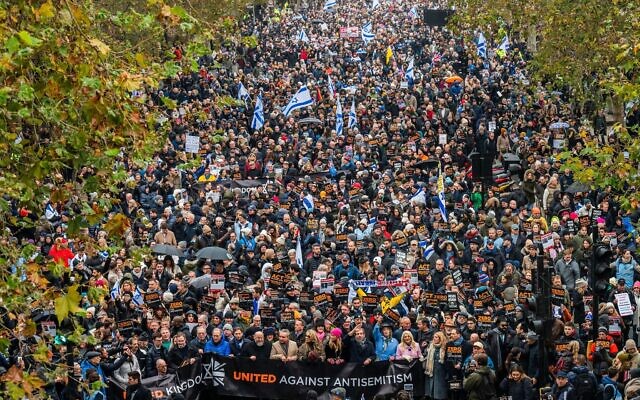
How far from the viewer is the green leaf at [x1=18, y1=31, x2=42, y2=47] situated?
1044 centimetres

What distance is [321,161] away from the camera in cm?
3400

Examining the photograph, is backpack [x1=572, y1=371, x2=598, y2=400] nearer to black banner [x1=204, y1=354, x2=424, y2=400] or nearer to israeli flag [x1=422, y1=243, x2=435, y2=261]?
black banner [x1=204, y1=354, x2=424, y2=400]

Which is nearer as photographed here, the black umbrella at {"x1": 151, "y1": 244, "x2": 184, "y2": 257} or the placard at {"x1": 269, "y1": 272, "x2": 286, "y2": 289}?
the placard at {"x1": 269, "y1": 272, "x2": 286, "y2": 289}

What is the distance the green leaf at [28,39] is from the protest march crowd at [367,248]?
242 cm

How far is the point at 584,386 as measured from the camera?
56.6ft

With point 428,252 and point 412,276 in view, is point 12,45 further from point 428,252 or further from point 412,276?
point 428,252

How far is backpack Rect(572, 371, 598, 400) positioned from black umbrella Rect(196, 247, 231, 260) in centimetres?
920

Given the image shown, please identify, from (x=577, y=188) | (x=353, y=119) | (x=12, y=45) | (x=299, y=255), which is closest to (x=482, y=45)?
(x=353, y=119)

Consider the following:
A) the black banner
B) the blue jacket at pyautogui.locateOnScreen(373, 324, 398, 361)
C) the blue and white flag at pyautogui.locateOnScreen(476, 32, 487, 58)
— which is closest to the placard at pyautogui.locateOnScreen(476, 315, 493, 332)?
the black banner

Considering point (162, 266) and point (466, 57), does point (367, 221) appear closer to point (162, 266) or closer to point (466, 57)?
point (162, 266)

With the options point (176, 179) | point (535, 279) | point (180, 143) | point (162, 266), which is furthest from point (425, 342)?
point (180, 143)

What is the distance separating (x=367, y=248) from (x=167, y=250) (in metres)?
3.66

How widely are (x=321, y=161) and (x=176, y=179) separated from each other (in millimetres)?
3700

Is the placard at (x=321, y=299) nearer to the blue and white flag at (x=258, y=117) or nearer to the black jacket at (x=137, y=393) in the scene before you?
the black jacket at (x=137, y=393)
